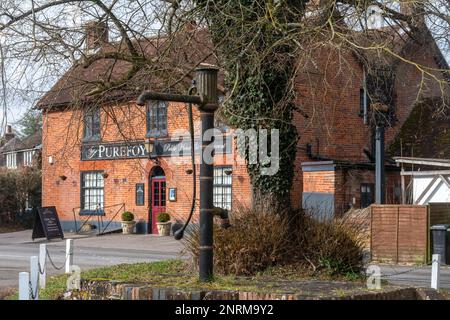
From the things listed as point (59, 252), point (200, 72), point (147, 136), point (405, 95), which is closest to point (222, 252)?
point (200, 72)

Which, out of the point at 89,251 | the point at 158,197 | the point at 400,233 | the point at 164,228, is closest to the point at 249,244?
the point at 400,233

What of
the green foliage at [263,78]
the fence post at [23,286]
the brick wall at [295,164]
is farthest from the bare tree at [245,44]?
the brick wall at [295,164]

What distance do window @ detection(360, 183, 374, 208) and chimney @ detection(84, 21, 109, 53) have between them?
572 inches

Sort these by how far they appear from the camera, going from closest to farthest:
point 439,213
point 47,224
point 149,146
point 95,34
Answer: point 95,34
point 439,213
point 47,224
point 149,146

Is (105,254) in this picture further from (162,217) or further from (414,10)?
(414,10)

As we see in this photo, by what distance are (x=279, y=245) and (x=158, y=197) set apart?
789 inches

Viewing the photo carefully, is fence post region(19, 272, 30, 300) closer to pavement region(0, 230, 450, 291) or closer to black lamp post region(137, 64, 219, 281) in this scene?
black lamp post region(137, 64, 219, 281)

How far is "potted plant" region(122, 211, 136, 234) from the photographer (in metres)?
30.6

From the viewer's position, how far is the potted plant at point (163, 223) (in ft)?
94.9

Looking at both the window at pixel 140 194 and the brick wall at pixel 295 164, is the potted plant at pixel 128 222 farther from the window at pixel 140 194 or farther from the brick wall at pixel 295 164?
the window at pixel 140 194

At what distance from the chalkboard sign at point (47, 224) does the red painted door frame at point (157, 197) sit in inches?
152

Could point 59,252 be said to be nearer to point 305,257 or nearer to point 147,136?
point 147,136

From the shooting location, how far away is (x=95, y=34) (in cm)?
1397
